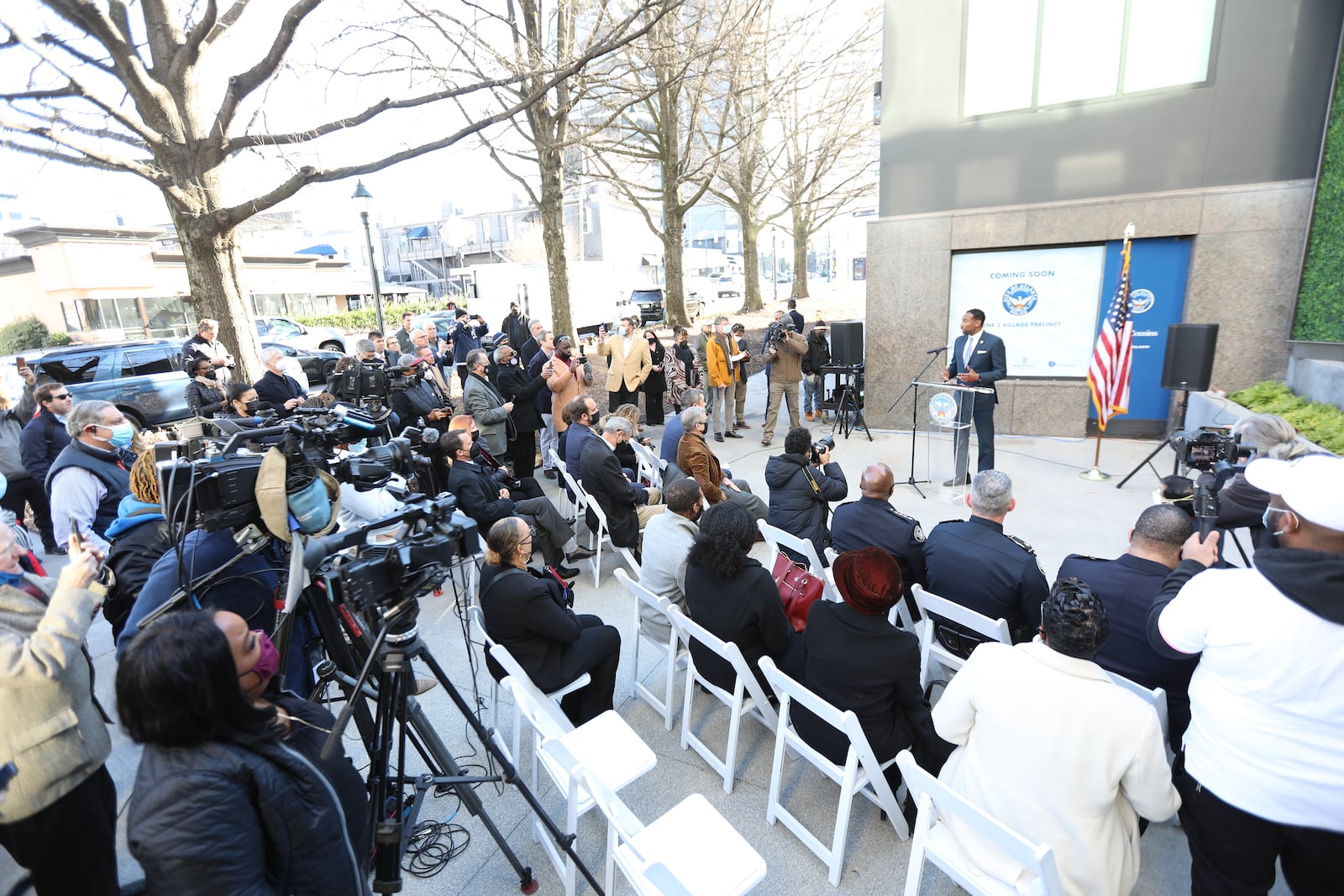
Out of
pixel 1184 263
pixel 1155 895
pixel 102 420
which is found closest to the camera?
pixel 1155 895

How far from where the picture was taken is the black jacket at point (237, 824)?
1.29 m

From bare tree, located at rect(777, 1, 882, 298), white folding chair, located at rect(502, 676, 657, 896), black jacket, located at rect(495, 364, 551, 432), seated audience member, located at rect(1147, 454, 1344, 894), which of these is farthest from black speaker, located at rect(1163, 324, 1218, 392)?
bare tree, located at rect(777, 1, 882, 298)

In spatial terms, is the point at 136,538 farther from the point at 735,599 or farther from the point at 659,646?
the point at 735,599

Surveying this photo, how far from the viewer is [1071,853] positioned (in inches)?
75.9

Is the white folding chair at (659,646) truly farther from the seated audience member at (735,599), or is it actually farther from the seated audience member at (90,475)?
the seated audience member at (90,475)

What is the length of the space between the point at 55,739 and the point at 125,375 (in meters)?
10.6

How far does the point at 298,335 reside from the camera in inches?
727

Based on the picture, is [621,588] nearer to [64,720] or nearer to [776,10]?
[64,720]

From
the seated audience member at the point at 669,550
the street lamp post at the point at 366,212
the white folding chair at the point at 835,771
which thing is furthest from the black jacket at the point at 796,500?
the street lamp post at the point at 366,212

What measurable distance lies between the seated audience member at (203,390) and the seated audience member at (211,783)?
18.0ft

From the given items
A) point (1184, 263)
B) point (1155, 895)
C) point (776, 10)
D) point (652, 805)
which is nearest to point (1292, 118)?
point (1184, 263)

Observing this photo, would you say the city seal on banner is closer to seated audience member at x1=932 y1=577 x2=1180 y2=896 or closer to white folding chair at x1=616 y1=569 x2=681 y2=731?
white folding chair at x1=616 y1=569 x2=681 y2=731

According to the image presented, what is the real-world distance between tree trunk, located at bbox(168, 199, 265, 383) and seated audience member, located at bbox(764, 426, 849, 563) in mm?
5946

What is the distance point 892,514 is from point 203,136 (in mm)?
7523
